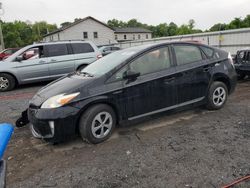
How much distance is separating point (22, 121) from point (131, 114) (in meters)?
2.11

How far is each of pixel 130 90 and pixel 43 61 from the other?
633cm

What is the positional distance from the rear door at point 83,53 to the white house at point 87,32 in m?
33.3

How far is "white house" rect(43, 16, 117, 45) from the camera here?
43062mm

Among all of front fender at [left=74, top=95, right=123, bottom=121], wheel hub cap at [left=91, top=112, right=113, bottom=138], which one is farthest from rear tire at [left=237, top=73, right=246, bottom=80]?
wheel hub cap at [left=91, top=112, right=113, bottom=138]

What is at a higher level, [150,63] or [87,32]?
[87,32]

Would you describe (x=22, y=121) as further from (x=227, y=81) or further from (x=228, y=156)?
(x=227, y=81)

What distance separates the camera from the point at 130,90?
413 cm

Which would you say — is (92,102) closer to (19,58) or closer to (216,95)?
(216,95)

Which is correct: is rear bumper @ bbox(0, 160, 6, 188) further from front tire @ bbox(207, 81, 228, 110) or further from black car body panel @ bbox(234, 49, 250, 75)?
black car body panel @ bbox(234, 49, 250, 75)

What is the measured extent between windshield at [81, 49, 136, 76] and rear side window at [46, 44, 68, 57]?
531cm

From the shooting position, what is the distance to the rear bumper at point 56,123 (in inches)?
143

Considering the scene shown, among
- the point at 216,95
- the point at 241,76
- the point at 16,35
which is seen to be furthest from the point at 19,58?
the point at 16,35

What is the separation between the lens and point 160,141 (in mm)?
3908

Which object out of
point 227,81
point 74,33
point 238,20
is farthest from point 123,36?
point 227,81
